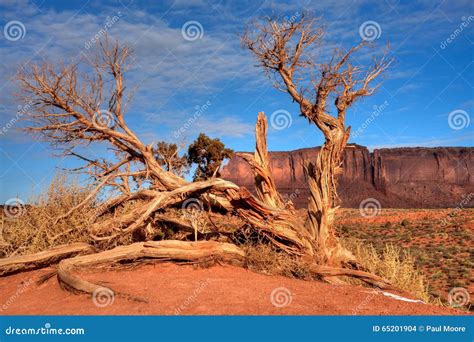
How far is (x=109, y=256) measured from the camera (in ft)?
29.7

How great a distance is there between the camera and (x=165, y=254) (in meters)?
9.20

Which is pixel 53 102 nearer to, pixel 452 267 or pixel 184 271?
pixel 184 271

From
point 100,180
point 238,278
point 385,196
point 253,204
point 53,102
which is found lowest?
point 238,278

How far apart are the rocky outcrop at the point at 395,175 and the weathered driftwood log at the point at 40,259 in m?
62.9

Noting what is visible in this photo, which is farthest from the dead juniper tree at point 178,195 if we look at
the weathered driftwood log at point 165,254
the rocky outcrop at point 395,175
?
the rocky outcrop at point 395,175

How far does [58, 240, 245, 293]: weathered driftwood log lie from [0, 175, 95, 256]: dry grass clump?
189 cm

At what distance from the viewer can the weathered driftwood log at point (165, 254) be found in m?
9.00

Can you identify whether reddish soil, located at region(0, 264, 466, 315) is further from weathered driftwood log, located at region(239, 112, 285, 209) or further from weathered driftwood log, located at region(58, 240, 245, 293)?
weathered driftwood log, located at region(239, 112, 285, 209)

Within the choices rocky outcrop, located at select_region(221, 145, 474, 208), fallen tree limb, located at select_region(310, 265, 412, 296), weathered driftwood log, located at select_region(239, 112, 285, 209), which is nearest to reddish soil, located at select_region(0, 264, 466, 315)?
fallen tree limb, located at select_region(310, 265, 412, 296)

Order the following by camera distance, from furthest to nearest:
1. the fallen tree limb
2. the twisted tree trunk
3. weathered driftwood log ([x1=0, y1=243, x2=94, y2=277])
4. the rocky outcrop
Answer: the rocky outcrop < the twisted tree trunk < weathered driftwood log ([x1=0, y1=243, x2=94, y2=277]) < the fallen tree limb

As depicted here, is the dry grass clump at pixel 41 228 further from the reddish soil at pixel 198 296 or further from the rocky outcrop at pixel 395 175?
the rocky outcrop at pixel 395 175

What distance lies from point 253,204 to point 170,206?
1945 millimetres

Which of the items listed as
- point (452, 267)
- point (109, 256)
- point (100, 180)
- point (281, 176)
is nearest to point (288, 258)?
point (109, 256)

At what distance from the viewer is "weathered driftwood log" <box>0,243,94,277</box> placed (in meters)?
9.77
